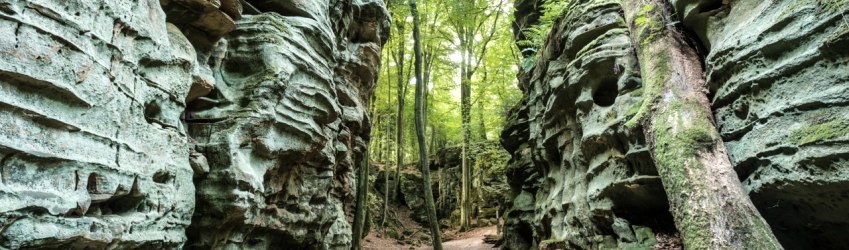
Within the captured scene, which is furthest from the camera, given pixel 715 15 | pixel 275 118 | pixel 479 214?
pixel 479 214

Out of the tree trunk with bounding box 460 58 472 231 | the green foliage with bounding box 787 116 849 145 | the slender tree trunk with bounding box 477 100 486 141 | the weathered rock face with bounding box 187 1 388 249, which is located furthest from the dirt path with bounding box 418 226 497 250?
the green foliage with bounding box 787 116 849 145

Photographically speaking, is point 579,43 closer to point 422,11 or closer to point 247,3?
point 247,3

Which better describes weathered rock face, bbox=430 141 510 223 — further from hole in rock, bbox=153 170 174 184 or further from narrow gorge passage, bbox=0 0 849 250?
hole in rock, bbox=153 170 174 184

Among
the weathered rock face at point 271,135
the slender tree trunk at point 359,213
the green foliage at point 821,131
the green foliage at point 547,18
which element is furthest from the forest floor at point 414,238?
the green foliage at point 821,131

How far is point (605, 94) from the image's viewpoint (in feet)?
30.2

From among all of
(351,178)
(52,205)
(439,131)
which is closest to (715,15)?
(52,205)

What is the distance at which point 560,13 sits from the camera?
11.0 metres

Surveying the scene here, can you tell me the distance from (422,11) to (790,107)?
1706cm

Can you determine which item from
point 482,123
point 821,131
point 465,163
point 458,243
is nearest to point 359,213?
point 458,243

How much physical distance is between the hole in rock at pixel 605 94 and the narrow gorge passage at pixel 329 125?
4 cm

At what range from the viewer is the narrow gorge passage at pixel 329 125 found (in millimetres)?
3842

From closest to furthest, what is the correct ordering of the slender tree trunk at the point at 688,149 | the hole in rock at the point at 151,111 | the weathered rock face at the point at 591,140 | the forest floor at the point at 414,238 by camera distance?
the slender tree trunk at the point at 688,149, the hole in rock at the point at 151,111, the weathered rock face at the point at 591,140, the forest floor at the point at 414,238

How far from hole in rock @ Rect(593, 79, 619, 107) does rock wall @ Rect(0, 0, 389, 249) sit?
5.41 meters

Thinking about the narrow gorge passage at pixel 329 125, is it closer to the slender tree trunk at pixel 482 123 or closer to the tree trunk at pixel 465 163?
the tree trunk at pixel 465 163
